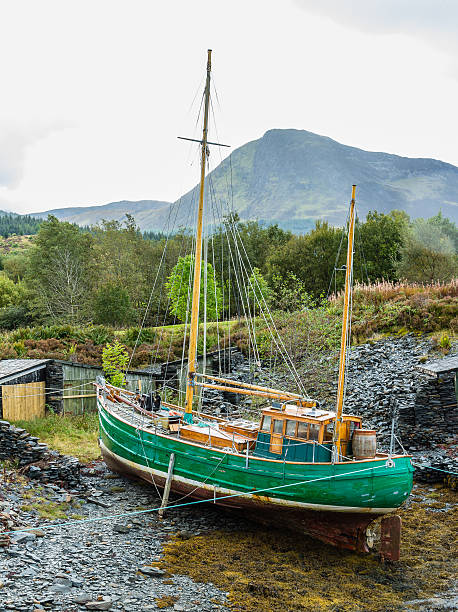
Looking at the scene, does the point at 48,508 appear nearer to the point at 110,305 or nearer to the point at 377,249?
the point at 110,305

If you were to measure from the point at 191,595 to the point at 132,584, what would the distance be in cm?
130

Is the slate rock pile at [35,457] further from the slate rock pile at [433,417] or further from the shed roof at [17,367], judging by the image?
the slate rock pile at [433,417]

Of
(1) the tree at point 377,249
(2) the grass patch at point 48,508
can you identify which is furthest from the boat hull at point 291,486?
(1) the tree at point 377,249

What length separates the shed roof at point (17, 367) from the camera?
21.1 m

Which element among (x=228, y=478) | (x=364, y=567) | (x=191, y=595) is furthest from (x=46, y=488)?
(x=364, y=567)

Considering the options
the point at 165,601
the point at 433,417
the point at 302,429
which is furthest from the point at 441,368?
the point at 165,601

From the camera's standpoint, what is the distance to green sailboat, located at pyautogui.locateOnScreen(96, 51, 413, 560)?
12898mm

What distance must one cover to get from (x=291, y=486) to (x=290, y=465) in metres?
0.56

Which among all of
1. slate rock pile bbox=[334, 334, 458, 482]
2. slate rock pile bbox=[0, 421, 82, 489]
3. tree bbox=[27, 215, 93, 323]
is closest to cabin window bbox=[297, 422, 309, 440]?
slate rock pile bbox=[334, 334, 458, 482]

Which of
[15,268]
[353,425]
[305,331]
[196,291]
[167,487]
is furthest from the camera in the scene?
[15,268]

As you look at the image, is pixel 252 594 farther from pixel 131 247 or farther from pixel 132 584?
pixel 131 247

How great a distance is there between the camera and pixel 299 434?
1426 cm

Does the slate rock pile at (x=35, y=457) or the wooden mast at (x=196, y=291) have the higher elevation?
the wooden mast at (x=196, y=291)

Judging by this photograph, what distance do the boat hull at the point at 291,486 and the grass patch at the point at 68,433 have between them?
4.97 meters
